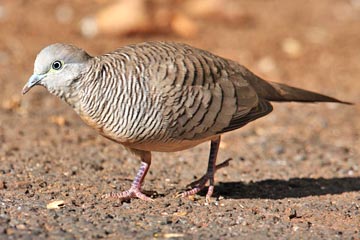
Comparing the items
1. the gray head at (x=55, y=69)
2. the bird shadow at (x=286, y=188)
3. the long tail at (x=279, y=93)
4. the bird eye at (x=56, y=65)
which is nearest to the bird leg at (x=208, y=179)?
the bird shadow at (x=286, y=188)

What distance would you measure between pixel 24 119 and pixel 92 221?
3807 millimetres

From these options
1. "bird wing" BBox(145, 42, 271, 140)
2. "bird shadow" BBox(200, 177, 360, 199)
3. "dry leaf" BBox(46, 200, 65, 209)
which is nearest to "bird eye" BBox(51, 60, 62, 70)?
"bird wing" BBox(145, 42, 271, 140)

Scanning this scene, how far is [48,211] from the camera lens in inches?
208

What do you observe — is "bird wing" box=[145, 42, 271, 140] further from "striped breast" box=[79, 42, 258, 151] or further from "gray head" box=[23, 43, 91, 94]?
"gray head" box=[23, 43, 91, 94]

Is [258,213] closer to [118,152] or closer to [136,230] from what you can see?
[136,230]

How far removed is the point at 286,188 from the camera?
6.71 meters

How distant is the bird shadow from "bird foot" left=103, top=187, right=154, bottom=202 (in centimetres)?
71

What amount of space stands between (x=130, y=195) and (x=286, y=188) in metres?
1.58

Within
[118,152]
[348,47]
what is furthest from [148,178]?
[348,47]

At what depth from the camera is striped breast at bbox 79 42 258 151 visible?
549cm

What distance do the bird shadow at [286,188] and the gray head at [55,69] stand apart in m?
1.62

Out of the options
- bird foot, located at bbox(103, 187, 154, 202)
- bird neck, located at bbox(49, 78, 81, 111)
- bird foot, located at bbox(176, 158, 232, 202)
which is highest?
bird neck, located at bbox(49, 78, 81, 111)

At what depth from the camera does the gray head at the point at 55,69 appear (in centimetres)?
546

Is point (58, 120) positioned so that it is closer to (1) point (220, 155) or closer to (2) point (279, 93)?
(1) point (220, 155)
